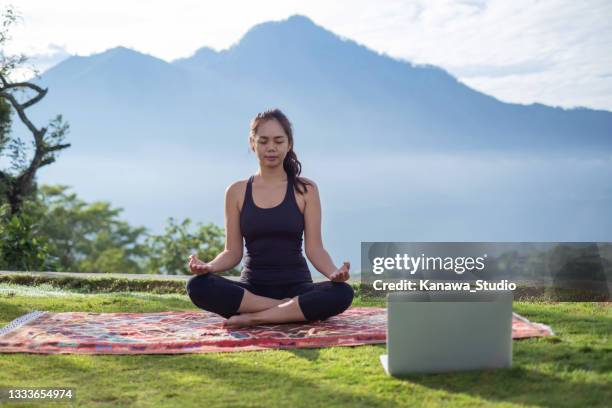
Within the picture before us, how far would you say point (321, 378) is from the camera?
2.85 m

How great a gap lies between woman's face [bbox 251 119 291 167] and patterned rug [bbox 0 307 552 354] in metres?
0.91

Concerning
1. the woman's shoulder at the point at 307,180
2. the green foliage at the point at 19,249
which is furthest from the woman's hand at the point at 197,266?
the green foliage at the point at 19,249

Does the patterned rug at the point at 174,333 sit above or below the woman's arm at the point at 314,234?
below

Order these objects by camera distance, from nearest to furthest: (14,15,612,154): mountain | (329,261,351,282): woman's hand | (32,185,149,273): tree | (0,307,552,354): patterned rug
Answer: (0,307,552,354): patterned rug
(329,261,351,282): woman's hand
(32,185,149,273): tree
(14,15,612,154): mountain

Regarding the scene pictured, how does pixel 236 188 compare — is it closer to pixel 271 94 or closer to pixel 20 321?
pixel 20 321

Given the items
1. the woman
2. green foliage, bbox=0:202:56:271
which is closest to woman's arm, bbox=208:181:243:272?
the woman

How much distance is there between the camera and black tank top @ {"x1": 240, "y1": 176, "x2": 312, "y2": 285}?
4125 millimetres

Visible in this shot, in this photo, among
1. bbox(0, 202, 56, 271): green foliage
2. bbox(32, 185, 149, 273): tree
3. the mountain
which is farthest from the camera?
the mountain

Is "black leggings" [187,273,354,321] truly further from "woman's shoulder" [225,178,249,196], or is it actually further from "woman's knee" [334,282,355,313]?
"woman's shoulder" [225,178,249,196]

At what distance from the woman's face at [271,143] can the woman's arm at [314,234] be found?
26cm

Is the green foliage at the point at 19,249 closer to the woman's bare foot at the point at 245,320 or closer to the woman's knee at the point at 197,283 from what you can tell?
the woman's knee at the point at 197,283

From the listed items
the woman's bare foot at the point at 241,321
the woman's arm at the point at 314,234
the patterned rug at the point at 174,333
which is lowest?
the patterned rug at the point at 174,333

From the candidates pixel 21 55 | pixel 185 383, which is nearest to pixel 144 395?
pixel 185 383

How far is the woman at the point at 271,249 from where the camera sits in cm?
393
